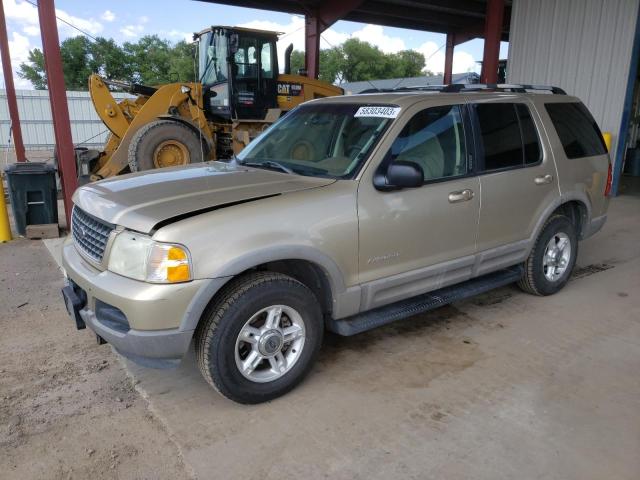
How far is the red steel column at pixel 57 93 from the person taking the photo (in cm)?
729

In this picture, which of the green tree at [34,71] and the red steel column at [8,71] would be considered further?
the green tree at [34,71]

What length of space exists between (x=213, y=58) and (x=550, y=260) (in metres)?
9.19

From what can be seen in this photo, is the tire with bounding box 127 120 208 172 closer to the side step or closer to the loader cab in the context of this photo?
the loader cab

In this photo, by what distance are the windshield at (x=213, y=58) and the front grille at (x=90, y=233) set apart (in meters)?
8.62

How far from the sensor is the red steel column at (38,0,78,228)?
7.29 meters

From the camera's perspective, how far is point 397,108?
383 centimetres

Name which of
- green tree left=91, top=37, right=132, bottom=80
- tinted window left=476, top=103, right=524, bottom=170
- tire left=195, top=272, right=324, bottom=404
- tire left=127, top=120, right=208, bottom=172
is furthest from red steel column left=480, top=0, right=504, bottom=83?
green tree left=91, top=37, right=132, bottom=80

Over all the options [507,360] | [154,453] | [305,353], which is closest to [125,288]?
[154,453]

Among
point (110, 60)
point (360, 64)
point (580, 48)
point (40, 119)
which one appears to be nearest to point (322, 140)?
point (580, 48)

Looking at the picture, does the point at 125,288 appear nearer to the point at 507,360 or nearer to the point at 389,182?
the point at 389,182

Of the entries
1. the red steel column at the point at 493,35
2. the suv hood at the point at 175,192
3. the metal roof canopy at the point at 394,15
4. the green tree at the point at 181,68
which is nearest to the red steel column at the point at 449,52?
the metal roof canopy at the point at 394,15

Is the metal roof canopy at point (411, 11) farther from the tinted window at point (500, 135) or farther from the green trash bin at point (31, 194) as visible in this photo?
the tinted window at point (500, 135)

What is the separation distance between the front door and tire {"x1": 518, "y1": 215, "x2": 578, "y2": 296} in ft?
3.28

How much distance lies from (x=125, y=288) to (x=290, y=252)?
37.5 inches
